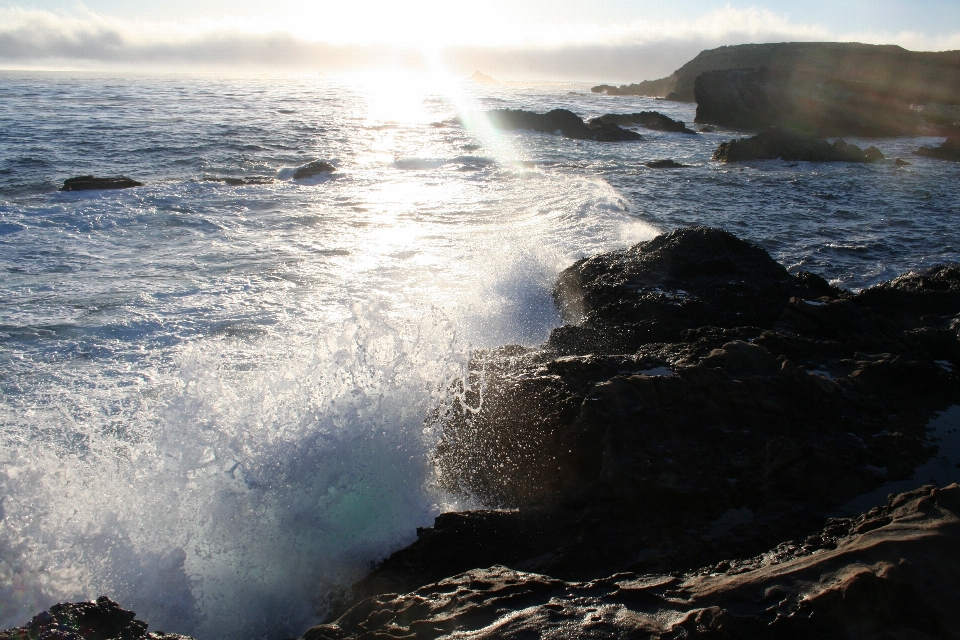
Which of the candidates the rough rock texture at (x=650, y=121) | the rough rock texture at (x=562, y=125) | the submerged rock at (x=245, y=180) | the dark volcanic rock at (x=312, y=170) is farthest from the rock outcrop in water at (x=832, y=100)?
the submerged rock at (x=245, y=180)

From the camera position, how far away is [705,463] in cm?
333

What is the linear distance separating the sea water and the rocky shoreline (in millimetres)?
444

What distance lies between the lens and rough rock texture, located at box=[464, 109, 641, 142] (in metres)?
27.1

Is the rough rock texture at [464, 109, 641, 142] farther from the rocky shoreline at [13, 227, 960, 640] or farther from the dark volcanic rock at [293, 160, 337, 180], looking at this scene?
the rocky shoreline at [13, 227, 960, 640]

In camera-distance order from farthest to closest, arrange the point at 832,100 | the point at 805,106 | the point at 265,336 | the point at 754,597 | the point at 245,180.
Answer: the point at 832,100 < the point at 805,106 < the point at 245,180 < the point at 265,336 < the point at 754,597

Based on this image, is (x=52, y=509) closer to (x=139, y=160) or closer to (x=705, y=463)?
(x=705, y=463)

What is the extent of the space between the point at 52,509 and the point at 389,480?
2050mm

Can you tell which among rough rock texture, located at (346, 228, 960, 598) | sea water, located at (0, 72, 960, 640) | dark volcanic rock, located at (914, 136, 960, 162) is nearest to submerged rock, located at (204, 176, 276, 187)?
sea water, located at (0, 72, 960, 640)

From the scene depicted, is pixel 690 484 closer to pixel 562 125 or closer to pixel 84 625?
pixel 84 625

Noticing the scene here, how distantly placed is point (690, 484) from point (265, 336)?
13.4 feet

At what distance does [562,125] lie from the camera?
2906 cm

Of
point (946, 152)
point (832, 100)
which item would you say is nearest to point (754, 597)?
Answer: point (946, 152)

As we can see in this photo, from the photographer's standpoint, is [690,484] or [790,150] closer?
[690,484]

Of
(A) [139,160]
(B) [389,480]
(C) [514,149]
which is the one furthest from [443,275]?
(C) [514,149]
